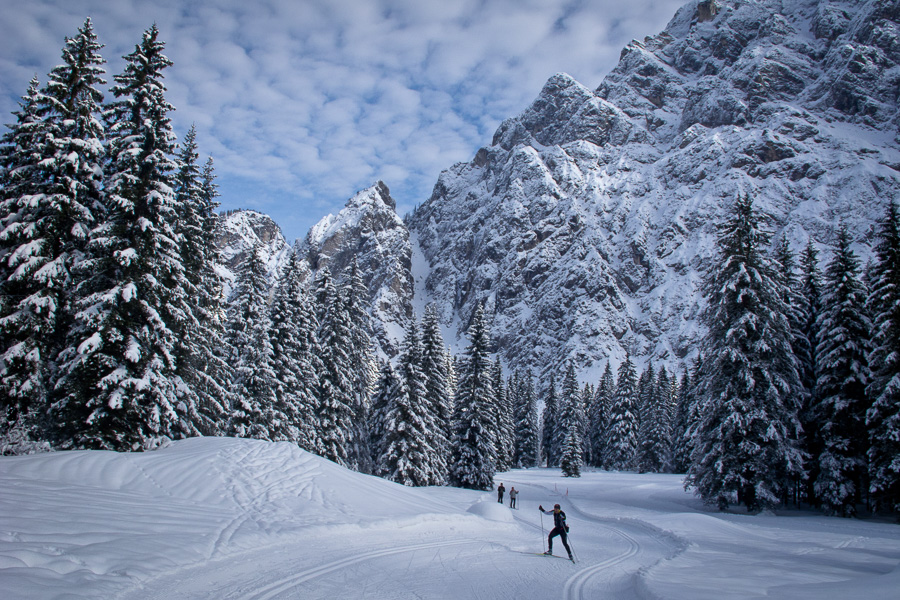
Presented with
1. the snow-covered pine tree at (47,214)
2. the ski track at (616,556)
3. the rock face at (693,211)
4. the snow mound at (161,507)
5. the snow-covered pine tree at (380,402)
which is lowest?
the ski track at (616,556)

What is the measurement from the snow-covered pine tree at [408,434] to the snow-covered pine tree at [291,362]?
15.1 ft

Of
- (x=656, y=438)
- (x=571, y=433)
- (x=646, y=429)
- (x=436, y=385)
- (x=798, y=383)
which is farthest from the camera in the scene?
(x=646, y=429)

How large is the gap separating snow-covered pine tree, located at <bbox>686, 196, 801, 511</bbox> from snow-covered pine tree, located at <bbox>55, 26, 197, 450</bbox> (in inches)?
899

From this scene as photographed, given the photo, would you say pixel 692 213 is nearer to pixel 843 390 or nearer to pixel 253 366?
pixel 843 390

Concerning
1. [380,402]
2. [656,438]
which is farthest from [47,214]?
[656,438]

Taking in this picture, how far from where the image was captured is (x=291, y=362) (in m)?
26.2

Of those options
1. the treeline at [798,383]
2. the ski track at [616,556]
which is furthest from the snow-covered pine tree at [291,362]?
the treeline at [798,383]

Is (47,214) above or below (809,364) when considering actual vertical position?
above

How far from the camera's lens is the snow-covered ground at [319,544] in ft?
24.4

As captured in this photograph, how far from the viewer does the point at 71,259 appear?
53.3ft

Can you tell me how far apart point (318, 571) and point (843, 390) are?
80.3 ft

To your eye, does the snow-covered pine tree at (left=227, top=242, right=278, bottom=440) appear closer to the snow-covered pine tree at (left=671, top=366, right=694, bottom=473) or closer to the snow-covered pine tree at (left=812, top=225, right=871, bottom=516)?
the snow-covered pine tree at (left=812, top=225, right=871, bottom=516)

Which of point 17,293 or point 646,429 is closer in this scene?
point 17,293

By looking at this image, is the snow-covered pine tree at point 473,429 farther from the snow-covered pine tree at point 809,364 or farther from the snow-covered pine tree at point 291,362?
the snow-covered pine tree at point 809,364
